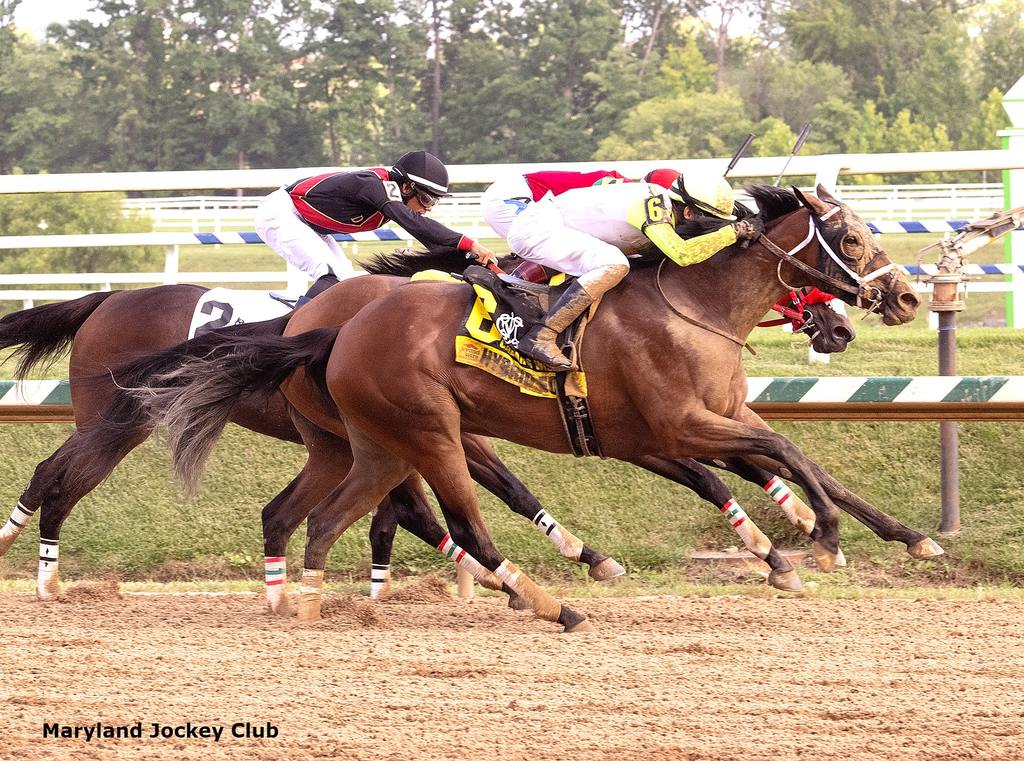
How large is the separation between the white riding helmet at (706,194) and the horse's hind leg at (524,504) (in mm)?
1507

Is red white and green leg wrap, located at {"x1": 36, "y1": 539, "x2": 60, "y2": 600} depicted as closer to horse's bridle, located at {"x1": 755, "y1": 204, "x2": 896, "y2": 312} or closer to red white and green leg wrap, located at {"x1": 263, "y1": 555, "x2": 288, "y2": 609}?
red white and green leg wrap, located at {"x1": 263, "y1": 555, "x2": 288, "y2": 609}

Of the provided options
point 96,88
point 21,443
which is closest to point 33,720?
point 21,443

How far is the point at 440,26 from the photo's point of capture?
53.4 meters

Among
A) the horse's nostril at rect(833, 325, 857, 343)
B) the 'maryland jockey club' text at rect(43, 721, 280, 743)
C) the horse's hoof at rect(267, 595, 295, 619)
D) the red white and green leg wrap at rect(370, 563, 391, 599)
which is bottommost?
the red white and green leg wrap at rect(370, 563, 391, 599)

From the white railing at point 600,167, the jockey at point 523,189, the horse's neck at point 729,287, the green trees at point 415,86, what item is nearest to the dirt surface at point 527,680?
the horse's neck at point 729,287

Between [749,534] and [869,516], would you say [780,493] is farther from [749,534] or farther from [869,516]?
[869,516]

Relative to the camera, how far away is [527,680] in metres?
4.43

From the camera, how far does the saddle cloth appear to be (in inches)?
249

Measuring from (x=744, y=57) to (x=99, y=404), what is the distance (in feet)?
191

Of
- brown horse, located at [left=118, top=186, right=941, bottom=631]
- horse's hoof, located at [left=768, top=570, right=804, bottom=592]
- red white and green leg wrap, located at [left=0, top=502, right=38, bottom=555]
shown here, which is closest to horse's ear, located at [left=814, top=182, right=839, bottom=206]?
brown horse, located at [left=118, top=186, right=941, bottom=631]

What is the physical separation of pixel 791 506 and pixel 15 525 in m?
3.51

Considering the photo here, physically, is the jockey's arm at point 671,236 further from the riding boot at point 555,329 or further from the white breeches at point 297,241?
the white breeches at point 297,241

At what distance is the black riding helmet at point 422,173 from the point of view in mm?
6160

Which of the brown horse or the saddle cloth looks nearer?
the brown horse
